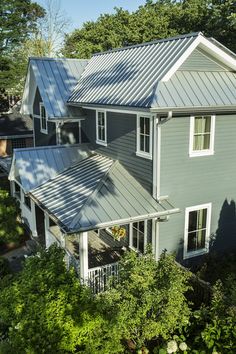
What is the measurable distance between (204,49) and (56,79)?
862 cm

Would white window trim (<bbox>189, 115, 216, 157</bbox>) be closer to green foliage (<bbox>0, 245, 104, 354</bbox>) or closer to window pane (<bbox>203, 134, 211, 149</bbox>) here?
window pane (<bbox>203, 134, 211, 149</bbox>)

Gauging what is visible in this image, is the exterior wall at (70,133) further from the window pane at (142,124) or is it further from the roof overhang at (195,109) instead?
the roof overhang at (195,109)

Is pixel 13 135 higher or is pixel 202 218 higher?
pixel 13 135

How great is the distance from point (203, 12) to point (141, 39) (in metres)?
7.04

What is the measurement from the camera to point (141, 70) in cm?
1277

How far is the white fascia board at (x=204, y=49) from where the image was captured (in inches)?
438

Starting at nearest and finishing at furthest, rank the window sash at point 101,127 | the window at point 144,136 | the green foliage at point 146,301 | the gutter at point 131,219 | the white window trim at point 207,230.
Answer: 1. the green foliage at point 146,301
2. the gutter at point 131,219
3. the window at point 144,136
4. the white window trim at point 207,230
5. the window sash at point 101,127

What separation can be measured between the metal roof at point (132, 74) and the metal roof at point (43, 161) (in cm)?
234

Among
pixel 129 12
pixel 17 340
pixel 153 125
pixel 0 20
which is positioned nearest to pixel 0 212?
pixel 153 125

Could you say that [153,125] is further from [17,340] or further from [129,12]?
[129,12]

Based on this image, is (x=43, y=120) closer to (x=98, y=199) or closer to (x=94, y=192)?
(x=94, y=192)

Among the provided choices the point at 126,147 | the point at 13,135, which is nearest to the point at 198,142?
the point at 126,147

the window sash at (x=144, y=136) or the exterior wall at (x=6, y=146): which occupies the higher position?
the window sash at (x=144, y=136)

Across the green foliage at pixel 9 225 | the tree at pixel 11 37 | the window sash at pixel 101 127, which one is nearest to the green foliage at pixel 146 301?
the window sash at pixel 101 127
